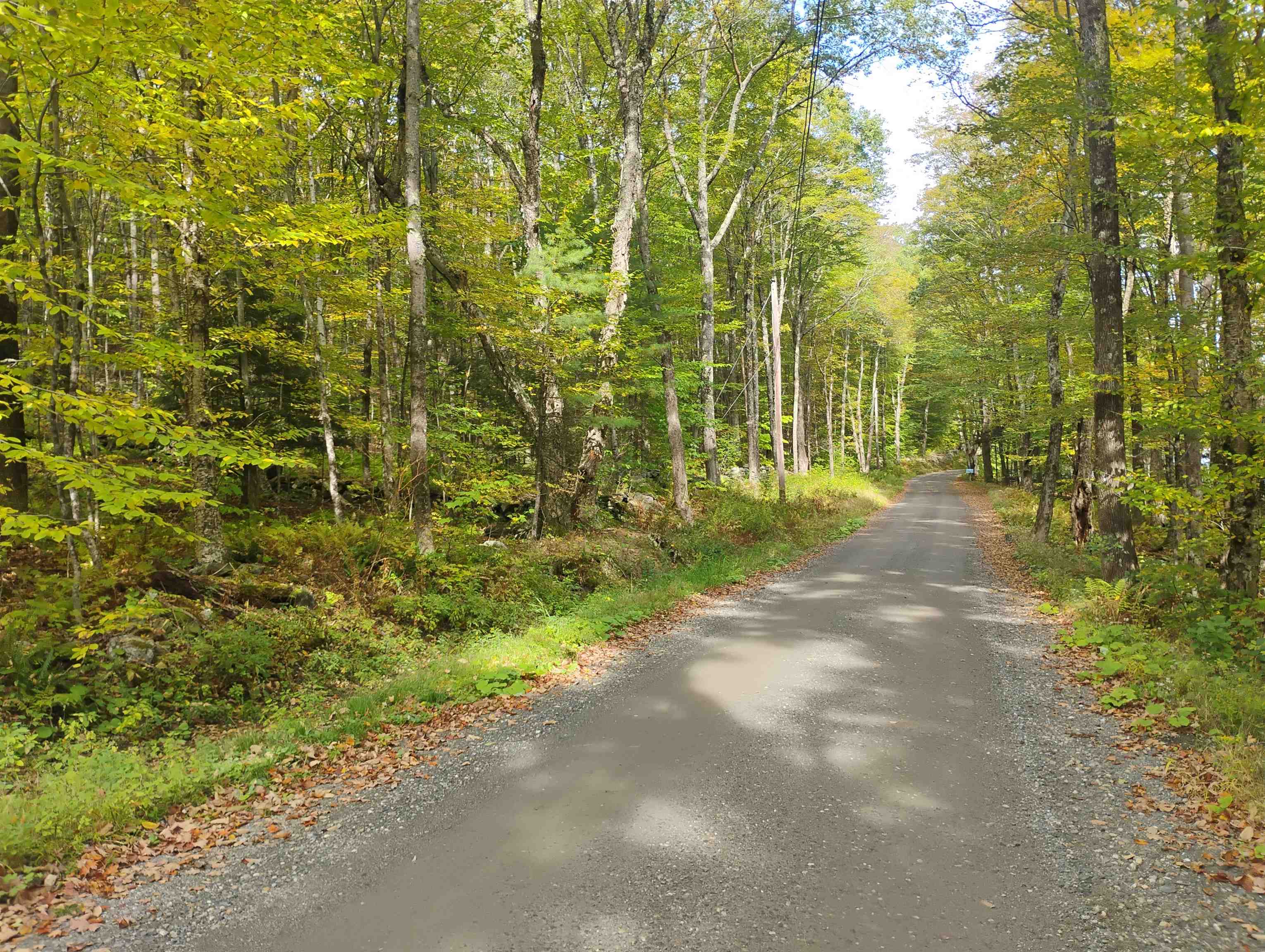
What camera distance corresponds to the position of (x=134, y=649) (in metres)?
5.98

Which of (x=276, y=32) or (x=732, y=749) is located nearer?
(x=732, y=749)

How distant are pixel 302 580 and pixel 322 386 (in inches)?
172

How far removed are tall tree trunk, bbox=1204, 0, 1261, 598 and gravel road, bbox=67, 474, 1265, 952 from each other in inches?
130

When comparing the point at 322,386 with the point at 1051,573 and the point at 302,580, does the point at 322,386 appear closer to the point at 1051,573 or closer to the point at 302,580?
the point at 302,580

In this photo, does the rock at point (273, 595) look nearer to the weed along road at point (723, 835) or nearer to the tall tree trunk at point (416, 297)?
the tall tree trunk at point (416, 297)

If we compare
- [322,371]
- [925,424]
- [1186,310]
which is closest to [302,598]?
[322,371]

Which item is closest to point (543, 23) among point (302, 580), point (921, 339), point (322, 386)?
point (322, 386)

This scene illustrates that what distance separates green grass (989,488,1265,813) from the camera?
4.91m

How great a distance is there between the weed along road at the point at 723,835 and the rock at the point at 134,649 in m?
3.21

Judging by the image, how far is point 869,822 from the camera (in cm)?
414

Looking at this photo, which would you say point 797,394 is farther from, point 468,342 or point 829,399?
point 468,342

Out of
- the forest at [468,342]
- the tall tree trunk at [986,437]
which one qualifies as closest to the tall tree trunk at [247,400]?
the forest at [468,342]

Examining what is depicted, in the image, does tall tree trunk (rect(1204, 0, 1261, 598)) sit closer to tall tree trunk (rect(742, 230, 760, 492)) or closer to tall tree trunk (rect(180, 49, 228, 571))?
tall tree trunk (rect(180, 49, 228, 571))

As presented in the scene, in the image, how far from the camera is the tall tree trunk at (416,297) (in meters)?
8.91
